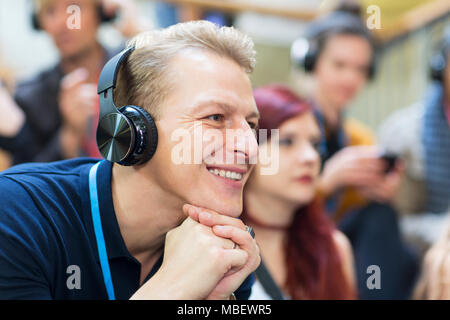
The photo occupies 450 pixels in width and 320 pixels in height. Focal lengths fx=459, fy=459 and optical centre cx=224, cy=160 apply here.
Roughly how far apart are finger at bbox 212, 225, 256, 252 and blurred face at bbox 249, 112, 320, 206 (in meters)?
0.47

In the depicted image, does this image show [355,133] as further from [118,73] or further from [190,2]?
[118,73]

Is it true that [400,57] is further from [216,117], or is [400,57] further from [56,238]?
[56,238]

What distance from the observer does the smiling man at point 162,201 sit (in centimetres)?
55

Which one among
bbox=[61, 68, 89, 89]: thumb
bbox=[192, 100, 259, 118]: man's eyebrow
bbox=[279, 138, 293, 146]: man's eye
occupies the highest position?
bbox=[61, 68, 89, 89]: thumb

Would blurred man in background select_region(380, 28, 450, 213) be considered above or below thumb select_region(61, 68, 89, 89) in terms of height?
below

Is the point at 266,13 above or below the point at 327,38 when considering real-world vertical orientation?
above

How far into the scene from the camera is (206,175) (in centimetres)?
58

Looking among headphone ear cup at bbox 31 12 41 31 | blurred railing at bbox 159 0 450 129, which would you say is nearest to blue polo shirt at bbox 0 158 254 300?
headphone ear cup at bbox 31 12 41 31

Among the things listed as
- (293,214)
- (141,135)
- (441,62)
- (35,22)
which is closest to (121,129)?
(141,135)

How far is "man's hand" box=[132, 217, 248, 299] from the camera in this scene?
0.54m

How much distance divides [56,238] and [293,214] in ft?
2.29

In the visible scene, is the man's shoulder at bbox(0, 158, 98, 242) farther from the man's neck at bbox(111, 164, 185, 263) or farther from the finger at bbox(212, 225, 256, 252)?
the finger at bbox(212, 225, 256, 252)

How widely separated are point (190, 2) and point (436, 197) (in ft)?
3.75
